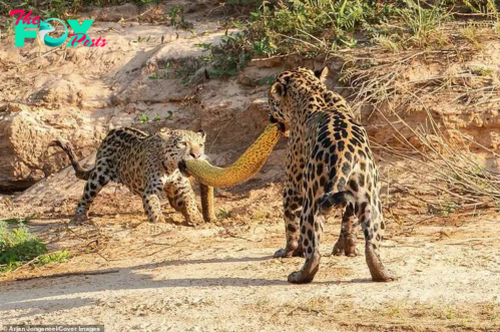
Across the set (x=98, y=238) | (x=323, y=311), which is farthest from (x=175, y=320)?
(x=98, y=238)

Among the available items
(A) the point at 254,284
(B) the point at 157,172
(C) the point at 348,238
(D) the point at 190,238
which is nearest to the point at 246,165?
(D) the point at 190,238

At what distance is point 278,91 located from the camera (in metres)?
10.1

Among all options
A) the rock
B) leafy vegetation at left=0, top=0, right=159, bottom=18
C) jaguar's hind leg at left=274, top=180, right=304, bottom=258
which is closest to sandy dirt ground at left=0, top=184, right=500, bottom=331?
jaguar's hind leg at left=274, top=180, right=304, bottom=258

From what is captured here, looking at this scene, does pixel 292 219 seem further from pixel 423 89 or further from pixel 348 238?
pixel 423 89

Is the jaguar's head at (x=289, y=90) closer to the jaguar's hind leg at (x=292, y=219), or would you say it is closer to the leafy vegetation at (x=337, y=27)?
the jaguar's hind leg at (x=292, y=219)

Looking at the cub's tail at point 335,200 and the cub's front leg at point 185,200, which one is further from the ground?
the cub's tail at point 335,200

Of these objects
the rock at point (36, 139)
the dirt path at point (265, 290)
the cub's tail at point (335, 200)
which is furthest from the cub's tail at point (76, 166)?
the cub's tail at point (335, 200)

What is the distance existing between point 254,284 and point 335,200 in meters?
1.19

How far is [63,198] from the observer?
46.6 feet

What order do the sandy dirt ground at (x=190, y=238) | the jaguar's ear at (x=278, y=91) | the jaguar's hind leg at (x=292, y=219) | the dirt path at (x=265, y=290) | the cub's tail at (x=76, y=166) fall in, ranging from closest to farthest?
the dirt path at (x=265, y=290) → the sandy dirt ground at (x=190, y=238) → the jaguar's hind leg at (x=292, y=219) → the jaguar's ear at (x=278, y=91) → the cub's tail at (x=76, y=166)

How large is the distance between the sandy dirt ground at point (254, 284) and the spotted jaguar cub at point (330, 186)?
221mm

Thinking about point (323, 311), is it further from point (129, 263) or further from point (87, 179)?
point (87, 179)

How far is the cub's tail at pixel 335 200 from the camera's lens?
7.73m

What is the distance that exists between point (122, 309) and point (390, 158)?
5496 millimetres
